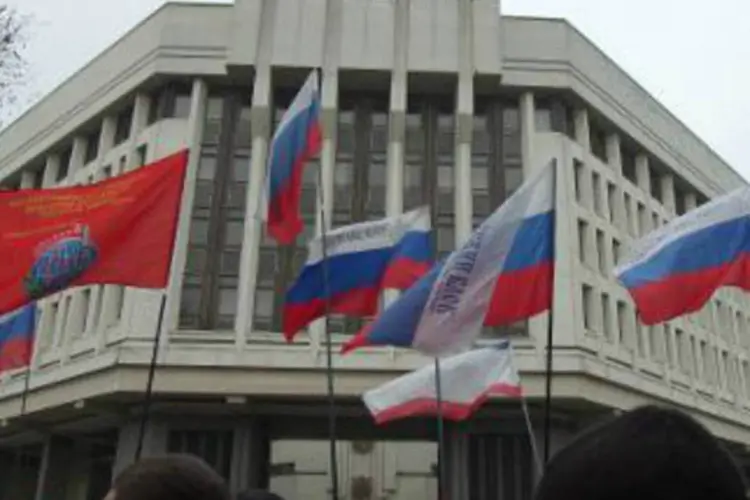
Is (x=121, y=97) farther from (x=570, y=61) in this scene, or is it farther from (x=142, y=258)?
(x=142, y=258)

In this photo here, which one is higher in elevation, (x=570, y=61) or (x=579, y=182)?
(x=570, y=61)

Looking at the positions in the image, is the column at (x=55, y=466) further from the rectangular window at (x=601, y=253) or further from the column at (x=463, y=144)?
the rectangular window at (x=601, y=253)

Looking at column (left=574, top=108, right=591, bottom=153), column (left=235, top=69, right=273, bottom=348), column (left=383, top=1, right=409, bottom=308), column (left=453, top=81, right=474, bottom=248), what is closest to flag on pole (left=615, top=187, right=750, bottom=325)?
column (left=235, top=69, right=273, bottom=348)

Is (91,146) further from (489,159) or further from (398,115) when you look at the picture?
(489,159)

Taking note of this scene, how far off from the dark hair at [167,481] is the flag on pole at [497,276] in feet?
19.0

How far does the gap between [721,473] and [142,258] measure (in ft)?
24.0

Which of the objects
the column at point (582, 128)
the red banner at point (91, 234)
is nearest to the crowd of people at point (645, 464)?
the red banner at point (91, 234)

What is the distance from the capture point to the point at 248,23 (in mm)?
23875

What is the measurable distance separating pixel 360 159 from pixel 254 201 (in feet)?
10.1

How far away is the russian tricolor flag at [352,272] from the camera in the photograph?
32.3 ft

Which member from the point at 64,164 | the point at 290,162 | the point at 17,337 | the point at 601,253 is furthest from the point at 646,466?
the point at 64,164

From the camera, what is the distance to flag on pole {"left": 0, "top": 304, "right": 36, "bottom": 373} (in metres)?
12.2

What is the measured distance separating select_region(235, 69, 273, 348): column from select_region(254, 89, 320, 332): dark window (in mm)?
208

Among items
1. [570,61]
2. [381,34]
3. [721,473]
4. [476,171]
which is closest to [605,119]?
[570,61]
